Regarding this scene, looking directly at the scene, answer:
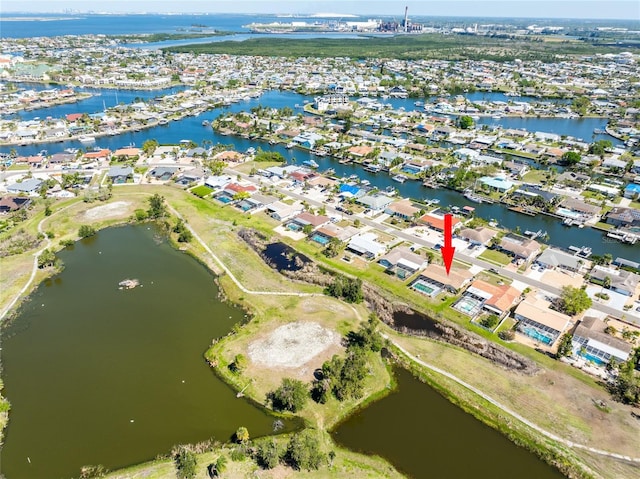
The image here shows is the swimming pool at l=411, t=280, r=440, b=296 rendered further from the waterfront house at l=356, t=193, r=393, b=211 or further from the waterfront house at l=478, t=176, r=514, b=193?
the waterfront house at l=478, t=176, r=514, b=193

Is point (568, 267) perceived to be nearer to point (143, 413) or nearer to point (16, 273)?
point (143, 413)

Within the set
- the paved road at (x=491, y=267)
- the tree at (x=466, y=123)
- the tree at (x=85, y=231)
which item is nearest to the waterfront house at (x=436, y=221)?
the paved road at (x=491, y=267)

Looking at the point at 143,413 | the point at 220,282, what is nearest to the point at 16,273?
the point at 220,282

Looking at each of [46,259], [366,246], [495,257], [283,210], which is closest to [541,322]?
[495,257]

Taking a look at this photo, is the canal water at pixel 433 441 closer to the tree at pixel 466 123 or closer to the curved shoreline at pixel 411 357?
the curved shoreline at pixel 411 357

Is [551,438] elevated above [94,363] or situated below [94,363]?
above

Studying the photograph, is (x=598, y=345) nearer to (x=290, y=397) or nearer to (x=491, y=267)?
(x=491, y=267)

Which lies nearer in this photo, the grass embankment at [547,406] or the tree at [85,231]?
the grass embankment at [547,406]
